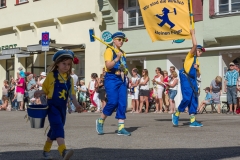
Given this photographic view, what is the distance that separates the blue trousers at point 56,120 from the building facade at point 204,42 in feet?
52.6

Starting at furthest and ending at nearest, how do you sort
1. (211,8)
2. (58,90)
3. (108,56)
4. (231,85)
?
(211,8) → (231,85) → (108,56) → (58,90)

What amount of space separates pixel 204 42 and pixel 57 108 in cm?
1709

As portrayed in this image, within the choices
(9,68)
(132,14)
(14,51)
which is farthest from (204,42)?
(9,68)

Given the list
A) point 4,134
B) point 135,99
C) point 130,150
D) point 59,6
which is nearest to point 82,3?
point 59,6

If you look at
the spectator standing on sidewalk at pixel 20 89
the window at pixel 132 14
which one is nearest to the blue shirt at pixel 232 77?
the window at pixel 132 14

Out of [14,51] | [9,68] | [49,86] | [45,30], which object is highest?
[45,30]

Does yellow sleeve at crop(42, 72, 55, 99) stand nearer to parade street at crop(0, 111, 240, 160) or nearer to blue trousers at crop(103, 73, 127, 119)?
parade street at crop(0, 111, 240, 160)

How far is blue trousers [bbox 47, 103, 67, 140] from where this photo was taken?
24.7 ft

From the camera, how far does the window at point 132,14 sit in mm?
27578

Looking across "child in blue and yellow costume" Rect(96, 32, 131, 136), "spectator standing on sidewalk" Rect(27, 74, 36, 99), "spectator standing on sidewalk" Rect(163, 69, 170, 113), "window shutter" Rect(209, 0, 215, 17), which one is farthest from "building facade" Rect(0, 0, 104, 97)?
"child in blue and yellow costume" Rect(96, 32, 131, 136)

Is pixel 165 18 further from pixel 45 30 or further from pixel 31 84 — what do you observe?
pixel 45 30

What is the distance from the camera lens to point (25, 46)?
115 ft

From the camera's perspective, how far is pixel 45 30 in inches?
1307

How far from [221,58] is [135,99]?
3784 millimetres
